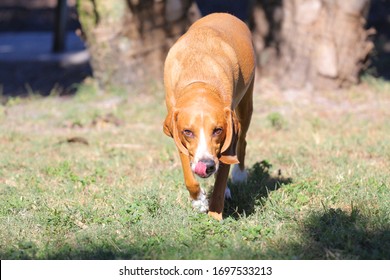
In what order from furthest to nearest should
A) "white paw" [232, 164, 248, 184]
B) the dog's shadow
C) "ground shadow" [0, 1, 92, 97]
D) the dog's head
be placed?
1. "ground shadow" [0, 1, 92, 97]
2. "white paw" [232, 164, 248, 184]
3. the dog's shadow
4. the dog's head

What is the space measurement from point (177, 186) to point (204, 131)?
5.57ft

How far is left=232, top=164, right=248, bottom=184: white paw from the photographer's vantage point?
6.95 metres

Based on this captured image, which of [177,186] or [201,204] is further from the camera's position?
[177,186]

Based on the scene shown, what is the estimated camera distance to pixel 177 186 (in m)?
6.72

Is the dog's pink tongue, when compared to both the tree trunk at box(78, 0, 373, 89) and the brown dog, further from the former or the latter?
the tree trunk at box(78, 0, 373, 89)

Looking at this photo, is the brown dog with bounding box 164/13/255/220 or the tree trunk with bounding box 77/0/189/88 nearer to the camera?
the brown dog with bounding box 164/13/255/220

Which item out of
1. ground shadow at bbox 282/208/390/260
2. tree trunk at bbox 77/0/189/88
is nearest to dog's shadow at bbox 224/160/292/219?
ground shadow at bbox 282/208/390/260

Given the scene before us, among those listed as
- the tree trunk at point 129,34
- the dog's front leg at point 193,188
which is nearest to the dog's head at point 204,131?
the dog's front leg at point 193,188

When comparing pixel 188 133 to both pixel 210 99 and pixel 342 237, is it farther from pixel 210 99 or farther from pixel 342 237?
pixel 342 237

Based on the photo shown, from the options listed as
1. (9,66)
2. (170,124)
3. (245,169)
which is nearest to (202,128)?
(170,124)

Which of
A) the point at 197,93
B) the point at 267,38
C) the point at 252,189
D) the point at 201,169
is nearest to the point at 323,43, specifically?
the point at 267,38

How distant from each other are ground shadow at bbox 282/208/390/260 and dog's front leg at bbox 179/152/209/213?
2.56ft

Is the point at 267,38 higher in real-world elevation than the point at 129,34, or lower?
lower

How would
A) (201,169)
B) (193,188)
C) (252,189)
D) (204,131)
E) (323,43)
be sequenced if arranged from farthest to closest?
1. (323,43)
2. (252,189)
3. (193,188)
4. (204,131)
5. (201,169)
